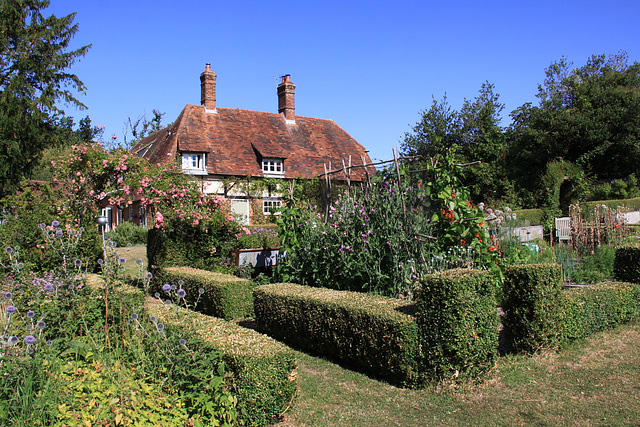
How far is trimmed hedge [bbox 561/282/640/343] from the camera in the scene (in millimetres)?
5074

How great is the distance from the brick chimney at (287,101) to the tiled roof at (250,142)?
370 millimetres

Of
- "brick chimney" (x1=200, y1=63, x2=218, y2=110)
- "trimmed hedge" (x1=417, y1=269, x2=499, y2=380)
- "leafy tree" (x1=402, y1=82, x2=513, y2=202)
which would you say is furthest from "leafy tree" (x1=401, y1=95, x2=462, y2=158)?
"trimmed hedge" (x1=417, y1=269, x2=499, y2=380)

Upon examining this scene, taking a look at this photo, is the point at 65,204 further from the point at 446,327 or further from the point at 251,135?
the point at 251,135

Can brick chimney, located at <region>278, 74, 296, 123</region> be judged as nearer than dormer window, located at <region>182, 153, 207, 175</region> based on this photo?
No

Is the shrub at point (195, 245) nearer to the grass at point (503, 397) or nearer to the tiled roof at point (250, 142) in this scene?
the grass at point (503, 397)

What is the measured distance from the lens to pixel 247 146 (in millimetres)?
22672

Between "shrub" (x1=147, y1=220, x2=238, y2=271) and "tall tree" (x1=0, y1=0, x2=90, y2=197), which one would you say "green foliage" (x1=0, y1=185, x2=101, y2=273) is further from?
"tall tree" (x1=0, y1=0, x2=90, y2=197)

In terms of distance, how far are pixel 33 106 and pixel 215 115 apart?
7984 mm

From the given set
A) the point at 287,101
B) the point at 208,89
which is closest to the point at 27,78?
the point at 208,89

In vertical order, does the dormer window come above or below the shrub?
above

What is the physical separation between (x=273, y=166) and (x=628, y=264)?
17833 mm

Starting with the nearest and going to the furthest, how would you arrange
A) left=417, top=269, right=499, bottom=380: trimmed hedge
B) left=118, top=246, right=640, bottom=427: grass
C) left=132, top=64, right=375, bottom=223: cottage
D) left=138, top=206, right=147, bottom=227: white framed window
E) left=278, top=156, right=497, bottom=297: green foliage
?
left=118, top=246, right=640, bottom=427: grass → left=417, top=269, right=499, bottom=380: trimmed hedge → left=278, top=156, right=497, bottom=297: green foliage → left=132, top=64, right=375, bottom=223: cottage → left=138, top=206, right=147, bottom=227: white framed window

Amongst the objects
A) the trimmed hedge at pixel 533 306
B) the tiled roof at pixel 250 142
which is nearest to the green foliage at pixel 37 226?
the trimmed hedge at pixel 533 306

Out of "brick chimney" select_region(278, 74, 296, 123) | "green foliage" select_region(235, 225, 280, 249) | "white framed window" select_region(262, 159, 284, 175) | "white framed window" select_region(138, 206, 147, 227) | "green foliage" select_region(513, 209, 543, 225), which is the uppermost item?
"brick chimney" select_region(278, 74, 296, 123)
